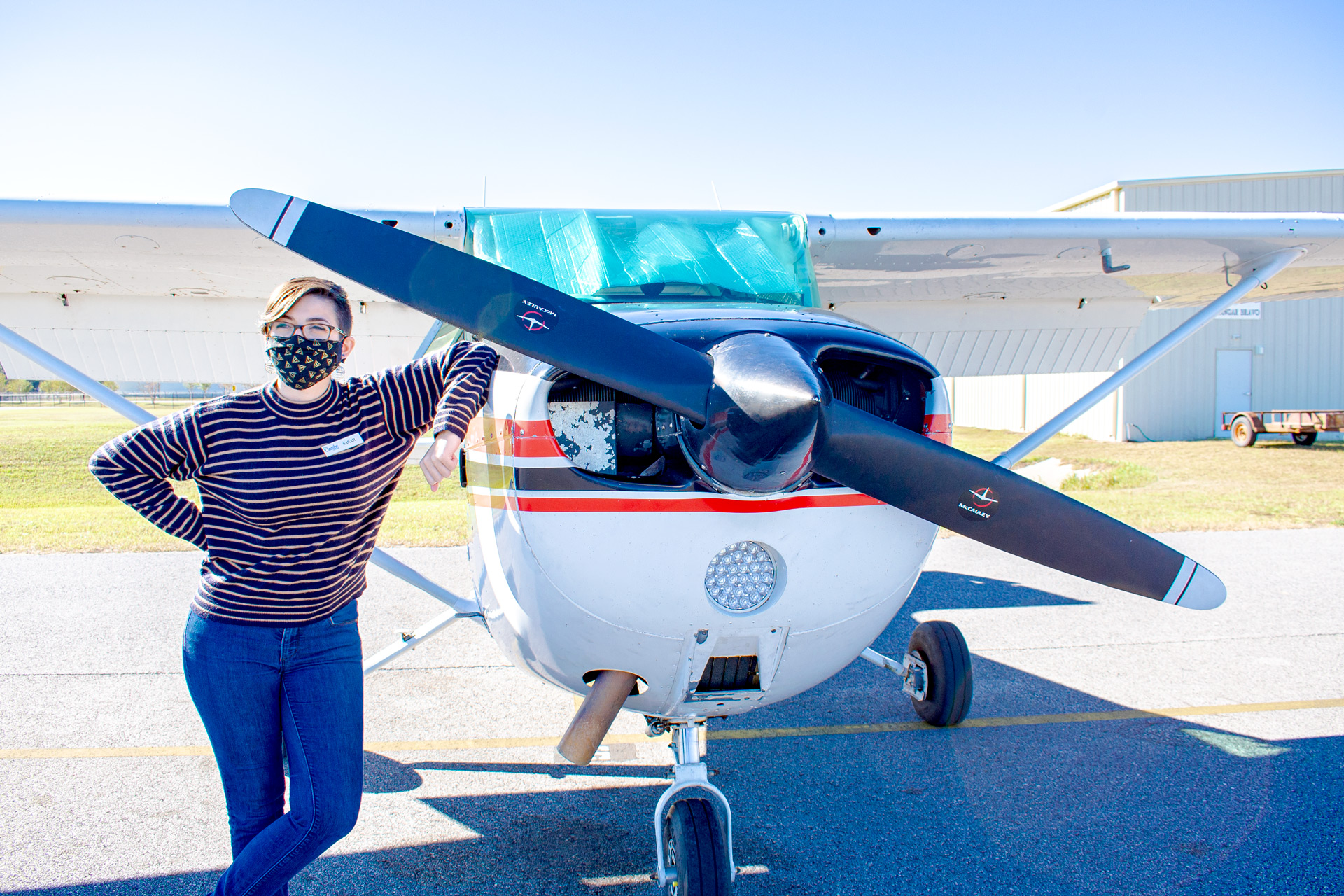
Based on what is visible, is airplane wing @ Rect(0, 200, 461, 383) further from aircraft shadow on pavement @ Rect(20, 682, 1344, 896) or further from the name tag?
aircraft shadow on pavement @ Rect(20, 682, 1344, 896)

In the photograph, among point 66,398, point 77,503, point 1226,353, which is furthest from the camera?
point 66,398

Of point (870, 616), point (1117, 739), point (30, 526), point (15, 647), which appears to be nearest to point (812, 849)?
point (870, 616)

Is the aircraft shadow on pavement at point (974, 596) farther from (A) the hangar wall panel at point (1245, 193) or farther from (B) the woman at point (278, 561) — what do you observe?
(A) the hangar wall panel at point (1245, 193)

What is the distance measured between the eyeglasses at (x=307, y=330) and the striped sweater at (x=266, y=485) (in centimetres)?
13

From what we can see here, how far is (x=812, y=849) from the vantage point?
2.76 m

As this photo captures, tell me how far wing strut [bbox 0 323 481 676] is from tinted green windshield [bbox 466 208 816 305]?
4.76ft

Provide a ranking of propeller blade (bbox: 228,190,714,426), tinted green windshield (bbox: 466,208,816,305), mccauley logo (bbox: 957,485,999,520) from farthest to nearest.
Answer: tinted green windshield (bbox: 466,208,816,305), mccauley logo (bbox: 957,485,999,520), propeller blade (bbox: 228,190,714,426)

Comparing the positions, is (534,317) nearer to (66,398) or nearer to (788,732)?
(788,732)

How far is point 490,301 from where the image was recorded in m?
1.95

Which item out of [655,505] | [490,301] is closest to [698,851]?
[655,505]

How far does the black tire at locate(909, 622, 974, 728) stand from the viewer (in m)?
3.72

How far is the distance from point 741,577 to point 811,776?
5.43 feet

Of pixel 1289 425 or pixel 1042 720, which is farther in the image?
pixel 1289 425

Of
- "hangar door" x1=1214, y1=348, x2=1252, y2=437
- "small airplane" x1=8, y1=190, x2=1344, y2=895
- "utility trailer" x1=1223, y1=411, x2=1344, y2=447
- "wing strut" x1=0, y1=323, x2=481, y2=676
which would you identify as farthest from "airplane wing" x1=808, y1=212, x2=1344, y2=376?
"hangar door" x1=1214, y1=348, x2=1252, y2=437
